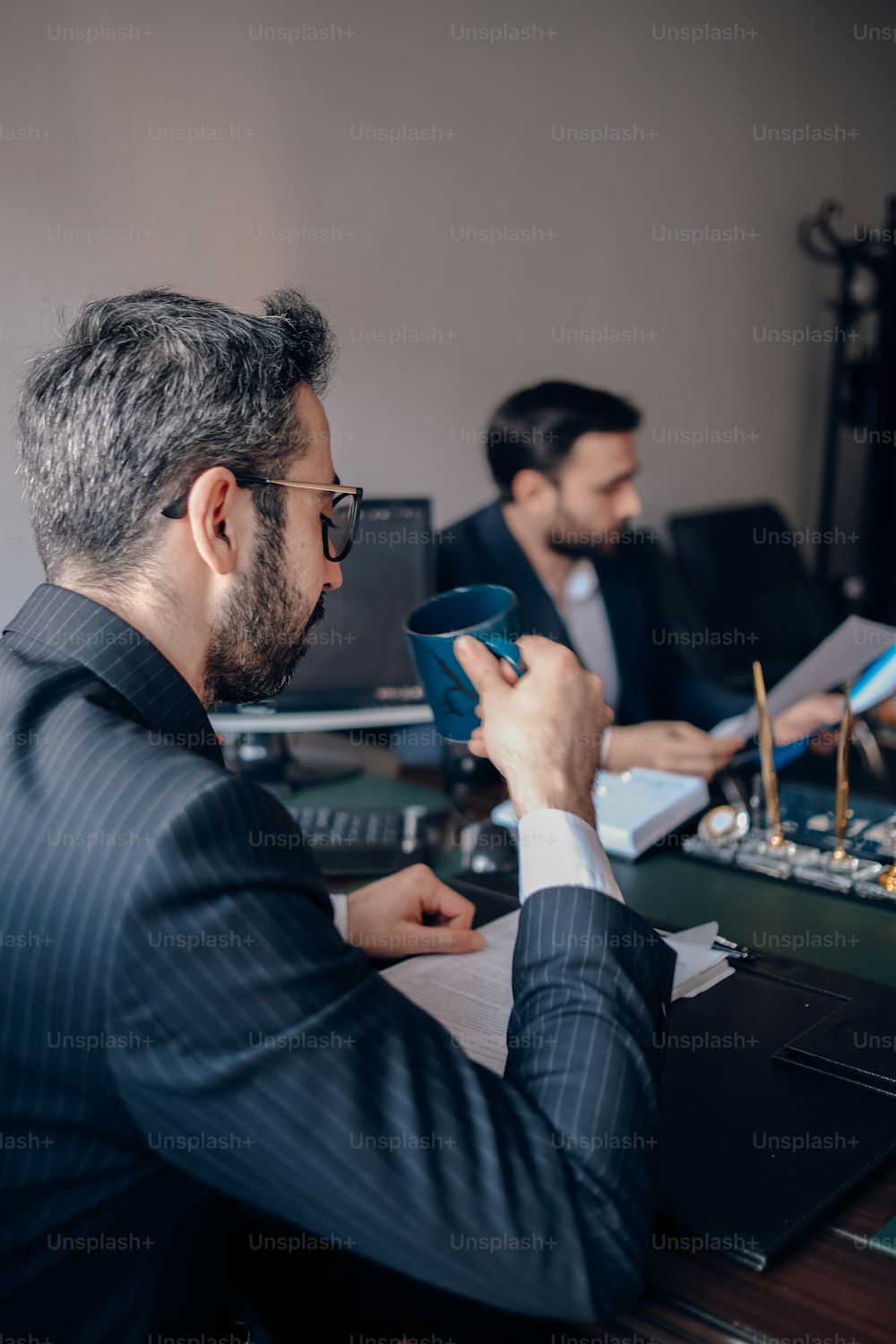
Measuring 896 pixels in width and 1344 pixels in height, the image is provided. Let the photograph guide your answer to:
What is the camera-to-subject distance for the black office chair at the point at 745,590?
12.1 ft

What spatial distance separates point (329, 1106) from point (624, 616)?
2.14m

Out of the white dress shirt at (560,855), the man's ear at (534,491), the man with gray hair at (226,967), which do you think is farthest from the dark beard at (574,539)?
the white dress shirt at (560,855)

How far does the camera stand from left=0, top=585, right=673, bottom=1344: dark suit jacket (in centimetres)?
77

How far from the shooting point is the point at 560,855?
3.19 feet

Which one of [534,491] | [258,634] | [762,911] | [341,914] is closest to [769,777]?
[762,911]

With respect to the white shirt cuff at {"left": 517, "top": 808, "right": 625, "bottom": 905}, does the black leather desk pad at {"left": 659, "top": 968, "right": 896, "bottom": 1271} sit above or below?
below

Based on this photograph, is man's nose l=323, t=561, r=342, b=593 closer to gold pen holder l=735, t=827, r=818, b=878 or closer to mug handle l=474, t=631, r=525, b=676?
mug handle l=474, t=631, r=525, b=676

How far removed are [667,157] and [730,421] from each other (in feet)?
3.14

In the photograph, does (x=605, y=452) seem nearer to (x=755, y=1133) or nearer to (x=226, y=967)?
(x=755, y=1133)

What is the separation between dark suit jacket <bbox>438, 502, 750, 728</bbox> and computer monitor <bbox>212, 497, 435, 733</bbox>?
16.1 inches

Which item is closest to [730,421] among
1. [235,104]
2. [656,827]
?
[235,104]

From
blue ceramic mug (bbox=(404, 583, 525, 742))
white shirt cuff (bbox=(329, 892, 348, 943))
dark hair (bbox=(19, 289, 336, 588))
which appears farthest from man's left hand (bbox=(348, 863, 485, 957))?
dark hair (bbox=(19, 289, 336, 588))

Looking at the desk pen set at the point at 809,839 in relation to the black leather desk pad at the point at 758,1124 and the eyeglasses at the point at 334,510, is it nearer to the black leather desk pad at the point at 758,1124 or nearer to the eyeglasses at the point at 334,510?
the black leather desk pad at the point at 758,1124

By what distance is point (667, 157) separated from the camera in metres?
3.64
